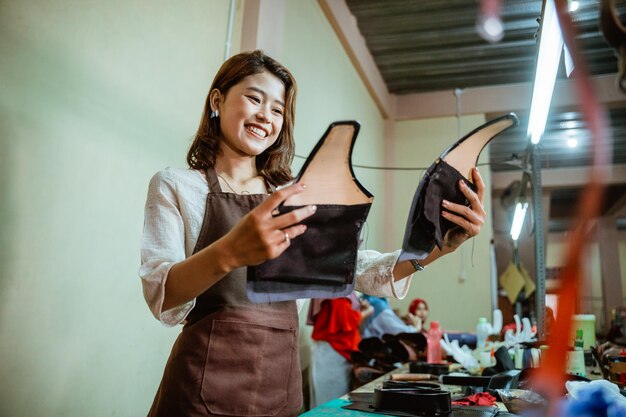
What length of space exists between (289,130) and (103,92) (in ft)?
2.86

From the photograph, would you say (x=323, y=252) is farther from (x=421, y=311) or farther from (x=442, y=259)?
(x=442, y=259)

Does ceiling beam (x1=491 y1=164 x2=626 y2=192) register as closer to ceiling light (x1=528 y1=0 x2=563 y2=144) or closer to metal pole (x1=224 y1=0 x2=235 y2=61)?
ceiling light (x1=528 y1=0 x2=563 y2=144)

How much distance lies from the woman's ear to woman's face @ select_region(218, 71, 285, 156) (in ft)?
0.12

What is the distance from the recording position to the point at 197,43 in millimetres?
2473

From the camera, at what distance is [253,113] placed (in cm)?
121

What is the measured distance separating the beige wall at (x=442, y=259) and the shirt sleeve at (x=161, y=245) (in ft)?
15.9

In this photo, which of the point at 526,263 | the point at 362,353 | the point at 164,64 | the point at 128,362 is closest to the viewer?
the point at 128,362

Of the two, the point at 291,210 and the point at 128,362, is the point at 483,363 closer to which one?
the point at 128,362

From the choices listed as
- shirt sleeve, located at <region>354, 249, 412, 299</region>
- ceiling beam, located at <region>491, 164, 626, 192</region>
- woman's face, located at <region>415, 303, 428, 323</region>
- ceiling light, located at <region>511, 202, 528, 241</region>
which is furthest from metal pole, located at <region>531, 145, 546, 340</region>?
ceiling beam, located at <region>491, 164, 626, 192</region>

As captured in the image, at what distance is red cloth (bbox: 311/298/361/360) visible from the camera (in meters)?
3.37

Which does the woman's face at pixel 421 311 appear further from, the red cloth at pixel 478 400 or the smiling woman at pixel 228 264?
the smiling woman at pixel 228 264

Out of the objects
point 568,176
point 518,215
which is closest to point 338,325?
point 518,215

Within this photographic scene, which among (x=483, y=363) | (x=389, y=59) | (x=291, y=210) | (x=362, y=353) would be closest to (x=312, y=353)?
(x=362, y=353)

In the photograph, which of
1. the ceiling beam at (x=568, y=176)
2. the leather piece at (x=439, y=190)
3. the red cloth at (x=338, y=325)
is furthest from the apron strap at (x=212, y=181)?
the ceiling beam at (x=568, y=176)
